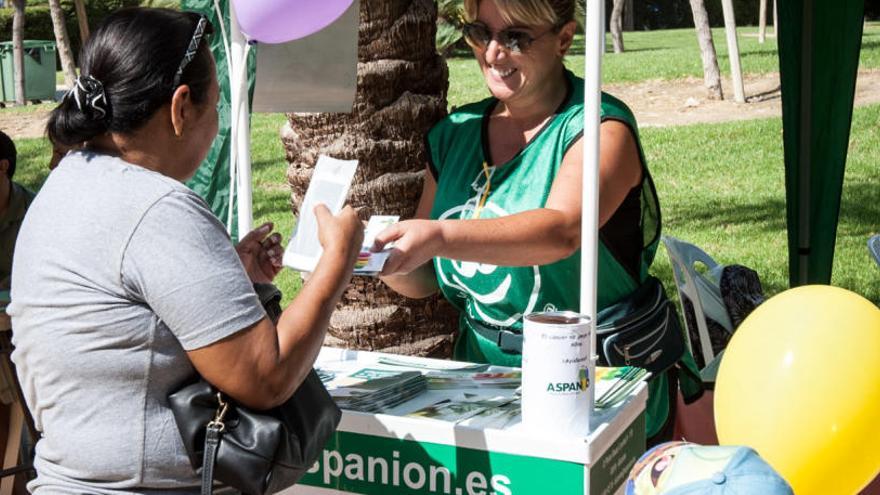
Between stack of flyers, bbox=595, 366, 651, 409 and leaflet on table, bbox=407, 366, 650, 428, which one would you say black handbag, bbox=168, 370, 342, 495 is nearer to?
leaflet on table, bbox=407, 366, 650, 428

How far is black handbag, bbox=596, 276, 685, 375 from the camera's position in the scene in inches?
105

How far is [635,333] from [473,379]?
1.37 ft

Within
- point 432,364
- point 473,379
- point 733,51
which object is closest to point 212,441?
point 473,379

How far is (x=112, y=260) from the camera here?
171cm

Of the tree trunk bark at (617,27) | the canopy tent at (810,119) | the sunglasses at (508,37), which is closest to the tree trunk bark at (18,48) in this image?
the tree trunk bark at (617,27)

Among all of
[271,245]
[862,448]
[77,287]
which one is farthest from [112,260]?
[862,448]

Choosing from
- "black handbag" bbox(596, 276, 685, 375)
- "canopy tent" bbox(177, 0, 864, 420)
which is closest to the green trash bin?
"canopy tent" bbox(177, 0, 864, 420)

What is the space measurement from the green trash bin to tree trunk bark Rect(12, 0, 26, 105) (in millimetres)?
270

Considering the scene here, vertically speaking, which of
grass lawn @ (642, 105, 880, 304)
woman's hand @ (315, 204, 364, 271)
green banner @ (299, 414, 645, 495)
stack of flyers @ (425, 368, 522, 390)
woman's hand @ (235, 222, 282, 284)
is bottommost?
grass lawn @ (642, 105, 880, 304)

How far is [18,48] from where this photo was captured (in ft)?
58.2

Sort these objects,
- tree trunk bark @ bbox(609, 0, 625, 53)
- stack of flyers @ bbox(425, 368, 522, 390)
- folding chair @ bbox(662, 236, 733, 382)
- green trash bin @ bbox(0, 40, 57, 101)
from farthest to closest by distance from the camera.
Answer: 1. tree trunk bark @ bbox(609, 0, 625, 53)
2. green trash bin @ bbox(0, 40, 57, 101)
3. folding chair @ bbox(662, 236, 733, 382)
4. stack of flyers @ bbox(425, 368, 522, 390)

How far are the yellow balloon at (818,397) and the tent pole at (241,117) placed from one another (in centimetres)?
136

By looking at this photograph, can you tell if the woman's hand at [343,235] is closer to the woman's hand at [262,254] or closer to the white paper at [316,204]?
the white paper at [316,204]

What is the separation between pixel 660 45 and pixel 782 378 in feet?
82.4
